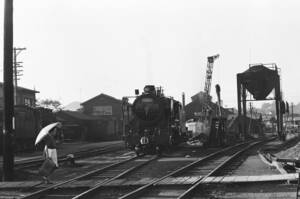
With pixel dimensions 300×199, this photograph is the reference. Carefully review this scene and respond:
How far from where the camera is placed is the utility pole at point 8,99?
13.2m

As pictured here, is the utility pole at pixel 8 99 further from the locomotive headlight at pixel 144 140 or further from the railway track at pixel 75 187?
the locomotive headlight at pixel 144 140

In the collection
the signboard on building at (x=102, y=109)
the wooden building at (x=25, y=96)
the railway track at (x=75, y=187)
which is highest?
the wooden building at (x=25, y=96)

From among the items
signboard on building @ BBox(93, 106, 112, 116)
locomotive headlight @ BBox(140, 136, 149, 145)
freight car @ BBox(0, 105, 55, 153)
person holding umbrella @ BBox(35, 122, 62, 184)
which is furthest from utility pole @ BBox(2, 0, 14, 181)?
signboard on building @ BBox(93, 106, 112, 116)

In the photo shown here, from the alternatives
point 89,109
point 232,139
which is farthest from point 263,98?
point 89,109

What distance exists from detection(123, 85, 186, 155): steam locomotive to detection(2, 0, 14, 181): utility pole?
900 cm

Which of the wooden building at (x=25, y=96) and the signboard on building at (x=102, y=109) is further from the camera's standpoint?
the signboard on building at (x=102, y=109)

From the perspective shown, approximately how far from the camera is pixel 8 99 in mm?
13352

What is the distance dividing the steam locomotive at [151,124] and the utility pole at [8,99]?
9004 millimetres

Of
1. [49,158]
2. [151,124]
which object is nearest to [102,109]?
[151,124]

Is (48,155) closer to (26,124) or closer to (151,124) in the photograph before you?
(151,124)

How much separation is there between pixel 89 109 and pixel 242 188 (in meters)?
73.3

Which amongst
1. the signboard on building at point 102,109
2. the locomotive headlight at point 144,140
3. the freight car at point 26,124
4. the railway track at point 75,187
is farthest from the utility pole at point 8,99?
the signboard on building at point 102,109

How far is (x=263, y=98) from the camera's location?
3603 cm

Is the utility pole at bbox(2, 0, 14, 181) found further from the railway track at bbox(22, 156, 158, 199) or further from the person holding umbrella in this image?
the railway track at bbox(22, 156, 158, 199)
